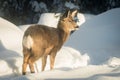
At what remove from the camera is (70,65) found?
10344 millimetres

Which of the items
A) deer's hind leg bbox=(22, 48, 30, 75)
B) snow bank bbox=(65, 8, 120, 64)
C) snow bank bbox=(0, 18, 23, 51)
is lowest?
snow bank bbox=(65, 8, 120, 64)

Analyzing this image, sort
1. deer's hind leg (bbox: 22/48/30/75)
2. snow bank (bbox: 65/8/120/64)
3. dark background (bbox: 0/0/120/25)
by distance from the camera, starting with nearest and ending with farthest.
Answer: deer's hind leg (bbox: 22/48/30/75), snow bank (bbox: 65/8/120/64), dark background (bbox: 0/0/120/25)

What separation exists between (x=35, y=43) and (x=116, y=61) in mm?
2343

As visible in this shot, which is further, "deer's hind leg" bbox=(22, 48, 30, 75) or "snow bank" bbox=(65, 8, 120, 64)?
"snow bank" bbox=(65, 8, 120, 64)

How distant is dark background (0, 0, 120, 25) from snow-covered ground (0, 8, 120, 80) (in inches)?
295

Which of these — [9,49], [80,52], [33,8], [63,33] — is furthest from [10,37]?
[33,8]

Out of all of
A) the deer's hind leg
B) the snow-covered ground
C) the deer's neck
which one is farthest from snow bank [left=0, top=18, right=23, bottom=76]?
the deer's neck

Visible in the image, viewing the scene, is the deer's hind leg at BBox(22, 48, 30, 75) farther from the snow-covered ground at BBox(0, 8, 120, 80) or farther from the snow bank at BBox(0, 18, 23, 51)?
the snow bank at BBox(0, 18, 23, 51)

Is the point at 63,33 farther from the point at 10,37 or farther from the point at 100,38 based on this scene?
the point at 100,38

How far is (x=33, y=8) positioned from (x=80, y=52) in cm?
992

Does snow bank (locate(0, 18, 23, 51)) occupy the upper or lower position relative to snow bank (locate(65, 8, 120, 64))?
upper

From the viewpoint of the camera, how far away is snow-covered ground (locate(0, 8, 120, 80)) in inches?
291

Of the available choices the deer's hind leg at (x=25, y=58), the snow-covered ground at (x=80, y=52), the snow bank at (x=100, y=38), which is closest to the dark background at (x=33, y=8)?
the snow bank at (x=100, y=38)

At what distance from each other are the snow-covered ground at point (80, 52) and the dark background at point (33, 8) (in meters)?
7.50
